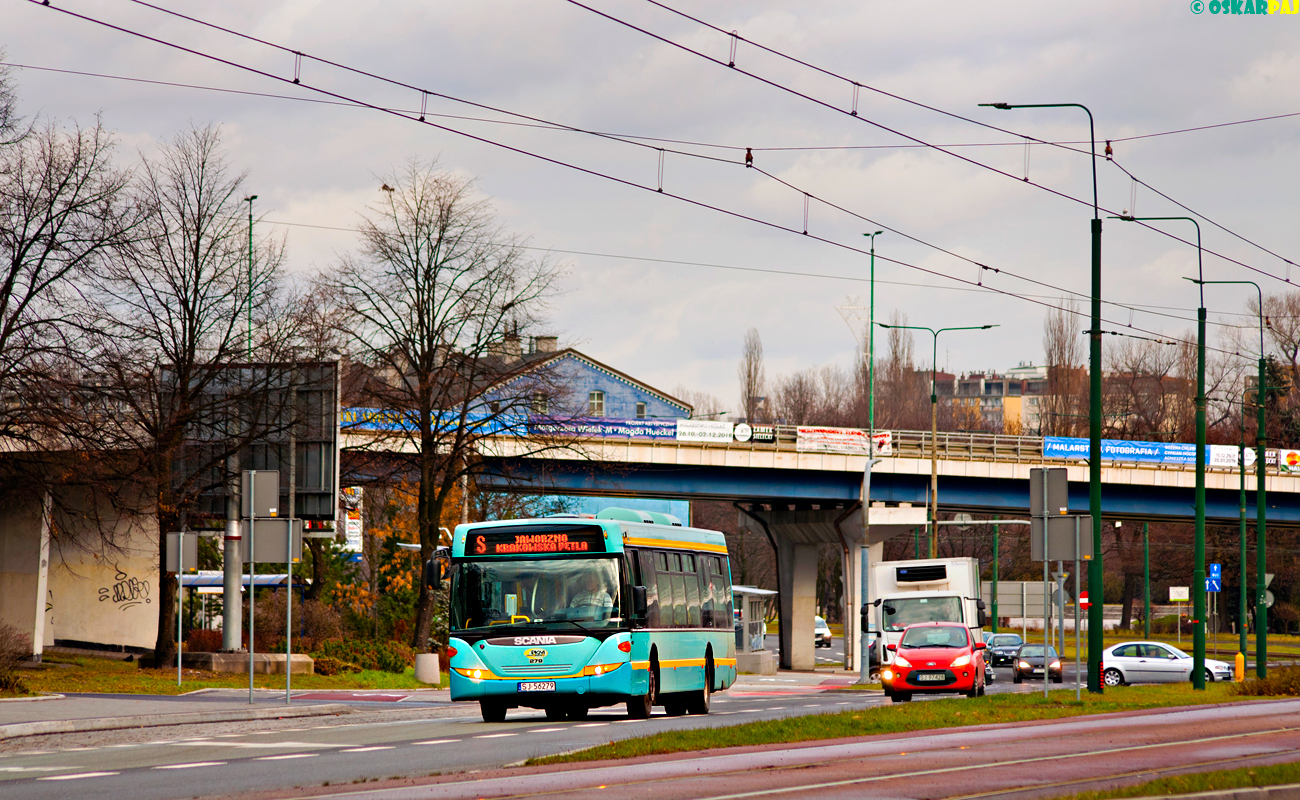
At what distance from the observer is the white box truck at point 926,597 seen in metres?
35.5

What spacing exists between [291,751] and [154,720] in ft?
16.6

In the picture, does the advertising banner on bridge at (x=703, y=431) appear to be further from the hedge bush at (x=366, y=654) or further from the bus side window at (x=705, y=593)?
the bus side window at (x=705, y=593)

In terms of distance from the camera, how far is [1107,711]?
21297 mm

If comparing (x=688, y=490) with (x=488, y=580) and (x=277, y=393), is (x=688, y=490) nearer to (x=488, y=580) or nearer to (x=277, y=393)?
(x=277, y=393)

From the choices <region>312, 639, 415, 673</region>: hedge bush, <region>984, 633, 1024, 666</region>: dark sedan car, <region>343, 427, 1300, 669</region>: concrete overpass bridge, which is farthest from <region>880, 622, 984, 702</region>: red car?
<region>984, 633, 1024, 666</region>: dark sedan car

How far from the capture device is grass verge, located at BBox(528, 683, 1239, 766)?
47.9 feet

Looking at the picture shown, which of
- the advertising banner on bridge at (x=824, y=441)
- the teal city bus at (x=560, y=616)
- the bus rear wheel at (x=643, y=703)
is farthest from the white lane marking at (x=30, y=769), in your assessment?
the advertising banner on bridge at (x=824, y=441)

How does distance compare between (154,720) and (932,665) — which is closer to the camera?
(154,720)

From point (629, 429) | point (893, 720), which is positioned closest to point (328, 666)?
point (893, 720)

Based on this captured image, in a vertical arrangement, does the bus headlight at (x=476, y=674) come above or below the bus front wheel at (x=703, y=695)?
above

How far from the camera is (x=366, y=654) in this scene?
120 feet

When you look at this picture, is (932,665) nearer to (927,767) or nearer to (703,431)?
(927,767)

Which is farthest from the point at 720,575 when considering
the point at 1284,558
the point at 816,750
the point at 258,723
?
the point at 1284,558

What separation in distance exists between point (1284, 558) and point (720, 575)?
6780 centimetres
